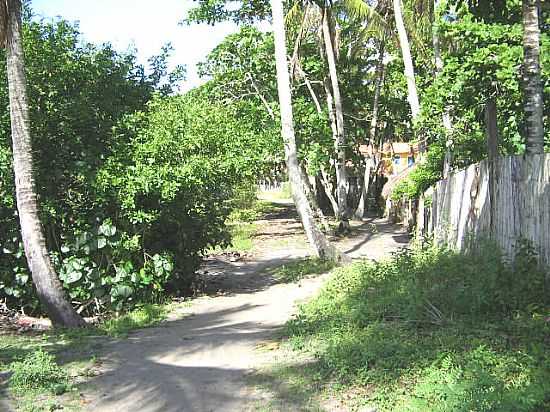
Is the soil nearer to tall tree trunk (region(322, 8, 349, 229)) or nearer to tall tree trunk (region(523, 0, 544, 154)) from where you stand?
tall tree trunk (region(523, 0, 544, 154))

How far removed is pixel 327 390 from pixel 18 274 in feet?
26.0

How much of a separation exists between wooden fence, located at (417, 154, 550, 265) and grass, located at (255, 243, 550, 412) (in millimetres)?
391

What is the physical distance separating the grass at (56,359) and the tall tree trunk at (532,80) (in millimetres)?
6388

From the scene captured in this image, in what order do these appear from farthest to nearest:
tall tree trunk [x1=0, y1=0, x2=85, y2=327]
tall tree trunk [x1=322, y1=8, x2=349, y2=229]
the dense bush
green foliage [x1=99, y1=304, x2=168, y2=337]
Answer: tall tree trunk [x1=322, y1=8, x2=349, y2=229] < the dense bush < green foliage [x1=99, y1=304, x2=168, y2=337] < tall tree trunk [x1=0, y1=0, x2=85, y2=327]

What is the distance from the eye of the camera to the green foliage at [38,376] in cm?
638

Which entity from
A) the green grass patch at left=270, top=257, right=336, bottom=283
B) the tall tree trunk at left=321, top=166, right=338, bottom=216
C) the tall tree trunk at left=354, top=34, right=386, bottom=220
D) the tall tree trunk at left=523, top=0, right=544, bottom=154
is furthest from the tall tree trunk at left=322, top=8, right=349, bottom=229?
the tall tree trunk at left=523, top=0, right=544, bottom=154

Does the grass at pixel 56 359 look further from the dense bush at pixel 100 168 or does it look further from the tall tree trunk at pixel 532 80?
the tall tree trunk at pixel 532 80

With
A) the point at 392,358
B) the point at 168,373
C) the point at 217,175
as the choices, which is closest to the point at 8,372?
the point at 168,373

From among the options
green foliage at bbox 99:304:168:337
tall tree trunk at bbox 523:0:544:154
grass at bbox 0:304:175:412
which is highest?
tall tree trunk at bbox 523:0:544:154

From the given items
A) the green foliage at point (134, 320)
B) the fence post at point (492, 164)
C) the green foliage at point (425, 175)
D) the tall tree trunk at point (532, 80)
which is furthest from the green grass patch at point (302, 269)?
the tall tree trunk at point (532, 80)

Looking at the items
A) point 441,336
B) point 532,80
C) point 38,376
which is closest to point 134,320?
point 38,376

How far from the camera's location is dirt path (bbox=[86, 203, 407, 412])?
6.02 metres

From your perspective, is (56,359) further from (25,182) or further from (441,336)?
(441,336)

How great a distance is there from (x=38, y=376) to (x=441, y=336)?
4.24 m
